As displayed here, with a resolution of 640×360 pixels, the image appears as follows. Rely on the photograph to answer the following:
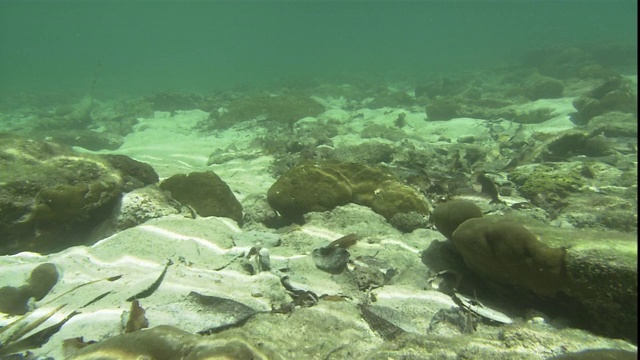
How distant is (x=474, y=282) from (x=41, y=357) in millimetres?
3605

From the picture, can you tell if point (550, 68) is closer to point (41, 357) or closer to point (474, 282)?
point (474, 282)

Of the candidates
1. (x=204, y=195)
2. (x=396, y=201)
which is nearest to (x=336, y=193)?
(x=396, y=201)

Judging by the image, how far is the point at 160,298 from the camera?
2711 mm

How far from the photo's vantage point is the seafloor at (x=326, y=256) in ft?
7.52

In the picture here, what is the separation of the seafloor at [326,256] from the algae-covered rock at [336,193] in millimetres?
27

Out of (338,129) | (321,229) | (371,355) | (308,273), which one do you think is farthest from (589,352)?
(338,129)

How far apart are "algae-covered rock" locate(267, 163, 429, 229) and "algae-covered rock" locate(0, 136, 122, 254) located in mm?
2287

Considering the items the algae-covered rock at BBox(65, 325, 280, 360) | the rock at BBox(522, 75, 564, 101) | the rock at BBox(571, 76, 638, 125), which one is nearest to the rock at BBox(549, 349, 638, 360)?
the algae-covered rock at BBox(65, 325, 280, 360)

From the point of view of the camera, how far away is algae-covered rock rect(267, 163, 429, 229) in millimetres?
4582

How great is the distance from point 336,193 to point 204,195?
6.64 ft

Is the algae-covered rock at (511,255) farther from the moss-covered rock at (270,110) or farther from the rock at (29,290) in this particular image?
the moss-covered rock at (270,110)

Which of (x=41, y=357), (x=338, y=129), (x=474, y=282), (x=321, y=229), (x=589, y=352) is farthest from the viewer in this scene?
(x=338, y=129)

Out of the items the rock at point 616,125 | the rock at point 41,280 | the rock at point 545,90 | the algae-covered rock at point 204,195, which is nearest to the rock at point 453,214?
the algae-covered rock at point 204,195

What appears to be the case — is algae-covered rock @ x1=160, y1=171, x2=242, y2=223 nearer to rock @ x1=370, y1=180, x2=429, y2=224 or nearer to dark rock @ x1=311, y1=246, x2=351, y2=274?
dark rock @ x1=311, y1=246, x2=351, y2=274
